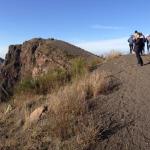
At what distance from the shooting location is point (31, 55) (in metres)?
58.5

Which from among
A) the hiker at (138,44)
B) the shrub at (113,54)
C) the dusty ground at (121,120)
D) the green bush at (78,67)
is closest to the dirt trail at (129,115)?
the dusty ground at (121,120)

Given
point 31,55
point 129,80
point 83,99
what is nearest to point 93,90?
point 83,99

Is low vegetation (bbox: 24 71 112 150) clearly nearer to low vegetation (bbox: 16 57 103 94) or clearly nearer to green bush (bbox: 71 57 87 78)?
low vegetation (bbox: 16 57 103 94)

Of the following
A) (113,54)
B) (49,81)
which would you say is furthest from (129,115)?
(113,54)

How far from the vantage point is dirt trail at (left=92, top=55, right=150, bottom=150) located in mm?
10383

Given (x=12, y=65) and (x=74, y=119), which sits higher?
(x=74, y=119)

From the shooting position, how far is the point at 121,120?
11.7m

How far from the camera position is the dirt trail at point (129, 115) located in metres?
10.4

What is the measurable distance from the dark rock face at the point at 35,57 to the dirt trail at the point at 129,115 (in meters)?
22.8

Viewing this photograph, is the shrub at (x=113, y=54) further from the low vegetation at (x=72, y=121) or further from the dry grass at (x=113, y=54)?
the low vegetation at (x=72, y=121)

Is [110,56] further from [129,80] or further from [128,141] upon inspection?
[128,141]

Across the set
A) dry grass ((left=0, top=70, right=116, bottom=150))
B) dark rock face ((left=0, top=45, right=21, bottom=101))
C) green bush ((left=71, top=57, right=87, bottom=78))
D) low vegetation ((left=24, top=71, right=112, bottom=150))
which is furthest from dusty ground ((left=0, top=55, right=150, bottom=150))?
dark rock face ((left=0, top=45, right=21, bottom=101))

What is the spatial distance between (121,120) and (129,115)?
18.2 inches

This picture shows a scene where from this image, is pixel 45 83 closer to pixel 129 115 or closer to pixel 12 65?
pixel 129 115
